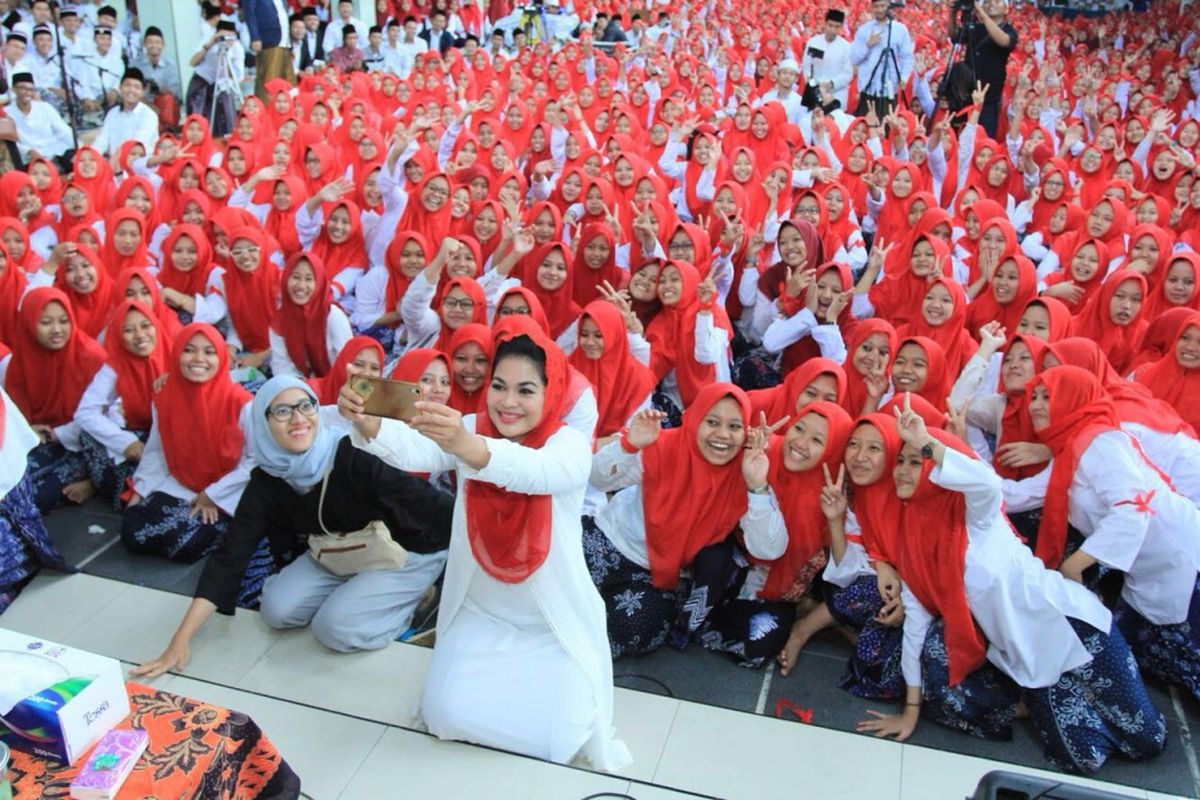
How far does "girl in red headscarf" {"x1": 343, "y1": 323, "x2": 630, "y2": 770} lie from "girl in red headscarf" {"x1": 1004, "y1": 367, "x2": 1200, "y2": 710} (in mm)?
1429

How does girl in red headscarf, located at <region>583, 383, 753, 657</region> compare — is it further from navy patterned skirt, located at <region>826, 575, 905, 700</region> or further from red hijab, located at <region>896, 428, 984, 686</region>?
red hijab, located at <region>896, 428, 984, 686</region>

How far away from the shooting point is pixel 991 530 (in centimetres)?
269

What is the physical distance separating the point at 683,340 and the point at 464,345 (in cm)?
107

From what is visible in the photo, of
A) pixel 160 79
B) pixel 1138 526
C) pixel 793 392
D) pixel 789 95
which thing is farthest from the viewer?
pixel 160 79

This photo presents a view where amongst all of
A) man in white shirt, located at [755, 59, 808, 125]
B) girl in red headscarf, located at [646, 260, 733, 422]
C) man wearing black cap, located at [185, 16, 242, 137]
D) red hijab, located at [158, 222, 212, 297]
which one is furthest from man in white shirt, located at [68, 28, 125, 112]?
girl in red headscarf, located at [646, 260, 733, 422]

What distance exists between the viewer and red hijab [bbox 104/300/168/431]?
12.4ft

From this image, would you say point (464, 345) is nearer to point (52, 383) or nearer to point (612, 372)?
point (612, 372)

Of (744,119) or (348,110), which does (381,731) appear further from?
(348,110)

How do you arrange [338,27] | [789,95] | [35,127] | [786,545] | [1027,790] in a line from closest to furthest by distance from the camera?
[1027,790] → [786,545] → [35,127] → [789,95] → [338,27]

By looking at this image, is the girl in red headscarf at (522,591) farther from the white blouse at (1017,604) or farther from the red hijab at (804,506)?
the white blouse at (1017,604)

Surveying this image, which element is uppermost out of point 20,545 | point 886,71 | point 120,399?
point 886,71

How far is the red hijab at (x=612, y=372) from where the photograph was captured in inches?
147

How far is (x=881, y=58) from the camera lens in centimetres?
834

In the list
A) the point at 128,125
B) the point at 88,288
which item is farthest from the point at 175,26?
the point at 88,288
